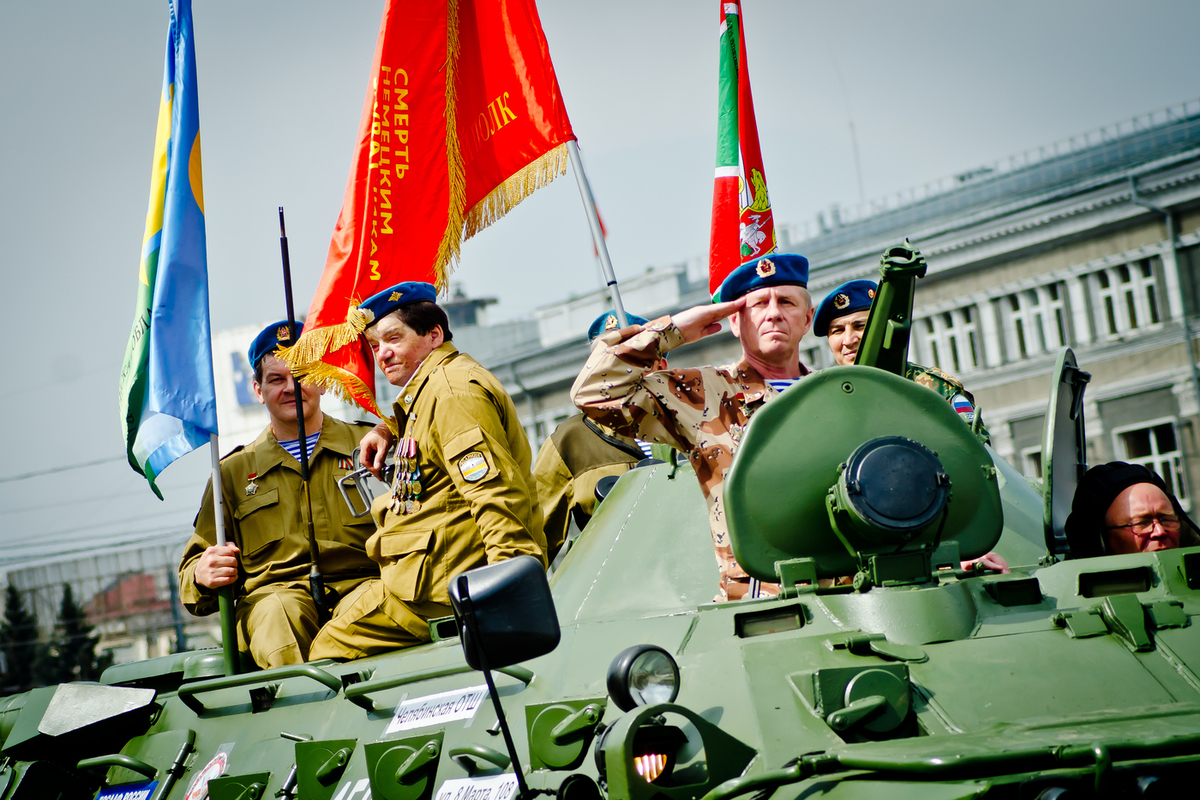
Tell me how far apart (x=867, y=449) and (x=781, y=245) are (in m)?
30.9

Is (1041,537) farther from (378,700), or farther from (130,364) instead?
(130,364)

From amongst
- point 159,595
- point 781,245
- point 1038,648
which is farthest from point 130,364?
point 781,245

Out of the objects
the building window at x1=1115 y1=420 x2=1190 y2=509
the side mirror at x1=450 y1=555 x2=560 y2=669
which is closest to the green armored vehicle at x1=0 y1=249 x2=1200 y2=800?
the side mirror at x1=450 y1=555 x2=560 y2=669

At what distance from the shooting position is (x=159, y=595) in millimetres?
29719

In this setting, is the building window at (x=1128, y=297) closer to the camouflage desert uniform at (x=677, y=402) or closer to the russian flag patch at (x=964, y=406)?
the russian flag patch at (x=964, y=406)

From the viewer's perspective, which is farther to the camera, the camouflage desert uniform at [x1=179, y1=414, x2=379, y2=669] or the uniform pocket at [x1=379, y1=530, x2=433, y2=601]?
the camouflage desert uniform at [x1=179, y1=414, x2=379, y2=669]

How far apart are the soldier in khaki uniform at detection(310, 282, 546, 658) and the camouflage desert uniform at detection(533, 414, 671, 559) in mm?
2569

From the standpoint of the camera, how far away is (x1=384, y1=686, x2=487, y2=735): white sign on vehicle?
13.6 feet

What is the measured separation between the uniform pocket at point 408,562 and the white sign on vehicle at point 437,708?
1062 millimetres

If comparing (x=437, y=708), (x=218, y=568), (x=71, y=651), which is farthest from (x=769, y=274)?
(x=71, y=651)

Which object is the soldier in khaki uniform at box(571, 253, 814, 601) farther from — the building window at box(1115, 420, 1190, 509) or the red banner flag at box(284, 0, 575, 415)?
the building window at box(1115, 420, 1190, 509)

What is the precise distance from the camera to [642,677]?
3324mm

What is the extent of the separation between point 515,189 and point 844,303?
7.04ft

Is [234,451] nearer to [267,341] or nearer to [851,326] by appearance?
[267,341]
